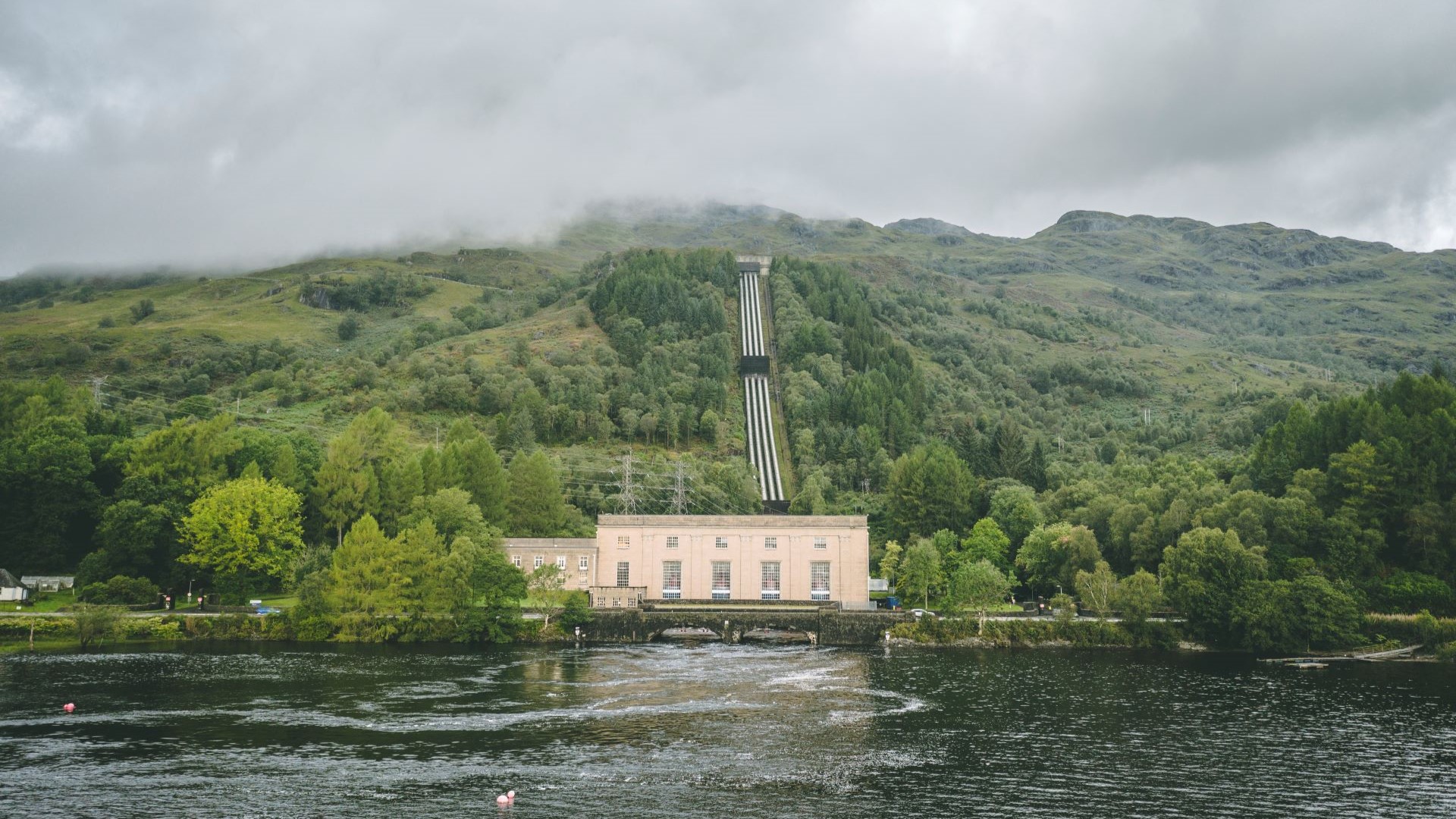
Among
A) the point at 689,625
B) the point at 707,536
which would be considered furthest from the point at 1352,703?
the point at 707,536

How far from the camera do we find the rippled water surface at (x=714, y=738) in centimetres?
4019

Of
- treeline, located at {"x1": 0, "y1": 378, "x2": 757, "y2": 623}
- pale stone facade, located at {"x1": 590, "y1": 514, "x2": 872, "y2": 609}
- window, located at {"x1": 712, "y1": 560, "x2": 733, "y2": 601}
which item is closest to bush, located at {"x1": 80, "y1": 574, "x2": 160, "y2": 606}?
→ treeline, located at {"x1": 0, "y1": 378, "x2": 757, "y2": 623}

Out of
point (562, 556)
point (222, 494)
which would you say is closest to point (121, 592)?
point (222, 494)

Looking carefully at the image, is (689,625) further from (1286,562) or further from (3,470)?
(3,470)

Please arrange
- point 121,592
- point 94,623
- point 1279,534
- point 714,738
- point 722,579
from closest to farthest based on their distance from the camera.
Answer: point 714,738, point 94,623, point 1279,534, point 121,592, point 722,579

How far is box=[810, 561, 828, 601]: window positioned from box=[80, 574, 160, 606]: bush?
56881mm

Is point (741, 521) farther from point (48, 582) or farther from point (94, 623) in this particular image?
point (48, 582)

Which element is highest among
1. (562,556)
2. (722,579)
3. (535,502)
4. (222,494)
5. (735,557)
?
(535,502)

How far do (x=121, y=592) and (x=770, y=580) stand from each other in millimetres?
55349

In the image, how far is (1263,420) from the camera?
529 ft

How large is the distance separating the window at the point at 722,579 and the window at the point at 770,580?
→ 9.99 feet

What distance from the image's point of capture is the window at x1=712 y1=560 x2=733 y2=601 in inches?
4117

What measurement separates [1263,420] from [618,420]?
9410 cm

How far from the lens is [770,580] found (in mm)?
104750
